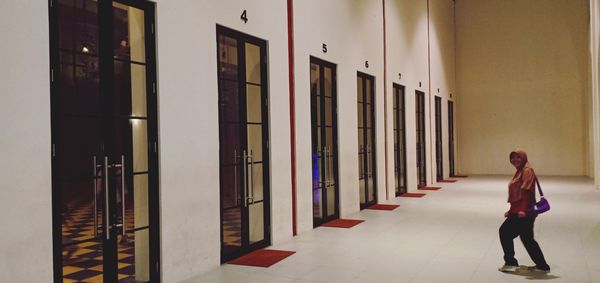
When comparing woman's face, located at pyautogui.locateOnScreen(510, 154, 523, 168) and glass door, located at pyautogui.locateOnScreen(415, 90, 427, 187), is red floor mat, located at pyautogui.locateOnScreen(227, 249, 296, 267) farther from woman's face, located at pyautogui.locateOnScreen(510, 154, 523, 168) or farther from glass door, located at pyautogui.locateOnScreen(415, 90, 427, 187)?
glass door, located at pyautogui.locateOnScreen(415, 90, 427, 187)

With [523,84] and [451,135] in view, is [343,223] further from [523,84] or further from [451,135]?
[523,84]

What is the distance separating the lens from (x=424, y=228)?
7.58 metres

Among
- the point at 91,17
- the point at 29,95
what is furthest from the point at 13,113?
the point at 91,17

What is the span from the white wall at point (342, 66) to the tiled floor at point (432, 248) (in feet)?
2.04

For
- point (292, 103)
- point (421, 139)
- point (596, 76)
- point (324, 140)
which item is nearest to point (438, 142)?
point (421, 139)

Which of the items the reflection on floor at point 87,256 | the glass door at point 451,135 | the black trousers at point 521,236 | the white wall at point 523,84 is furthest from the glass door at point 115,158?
the white wall at point 523,84

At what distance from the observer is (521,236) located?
4930 mm

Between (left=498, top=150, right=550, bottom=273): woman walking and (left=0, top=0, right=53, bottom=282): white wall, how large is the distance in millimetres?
3797

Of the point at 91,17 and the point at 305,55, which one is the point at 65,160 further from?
the point at 305,55

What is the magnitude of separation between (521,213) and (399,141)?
713 centimetres

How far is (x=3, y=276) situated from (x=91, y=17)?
10775 millimetres

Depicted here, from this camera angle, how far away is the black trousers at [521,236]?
488 centimetres

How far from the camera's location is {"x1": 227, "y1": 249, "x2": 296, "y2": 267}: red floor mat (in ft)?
18.1

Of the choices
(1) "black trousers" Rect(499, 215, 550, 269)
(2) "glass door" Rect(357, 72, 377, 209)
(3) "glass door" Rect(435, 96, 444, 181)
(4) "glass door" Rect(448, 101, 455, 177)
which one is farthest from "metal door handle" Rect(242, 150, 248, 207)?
(4) "glass door" Rect(448, 101, 455, 177)
